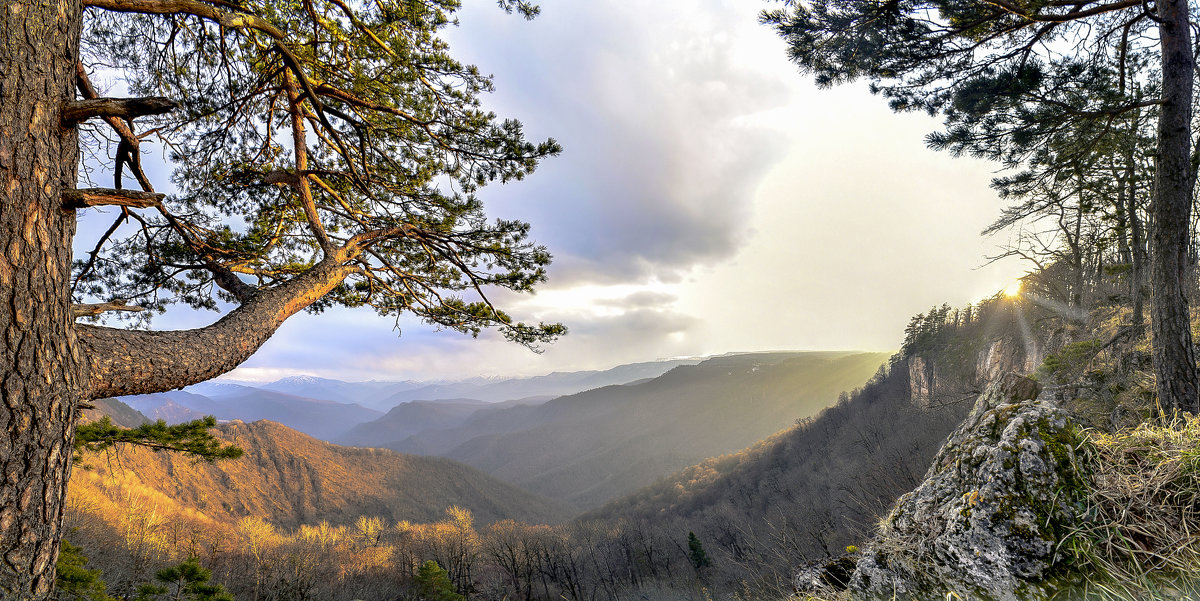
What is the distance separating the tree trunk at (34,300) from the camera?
1.74m

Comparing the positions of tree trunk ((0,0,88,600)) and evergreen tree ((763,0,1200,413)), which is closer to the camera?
tree trunk ((0,0,88,600))

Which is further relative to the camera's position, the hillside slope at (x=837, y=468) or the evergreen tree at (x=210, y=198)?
the hillside slope at (x=837, y=468)

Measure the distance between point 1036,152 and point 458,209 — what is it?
965cm

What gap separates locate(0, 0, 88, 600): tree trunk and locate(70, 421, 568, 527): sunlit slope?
9120 centimetres

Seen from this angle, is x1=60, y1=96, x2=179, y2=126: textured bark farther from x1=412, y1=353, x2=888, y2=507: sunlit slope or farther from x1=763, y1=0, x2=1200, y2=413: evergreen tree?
x1=412, y1=353, x2=888, y2=507: sunlit slope

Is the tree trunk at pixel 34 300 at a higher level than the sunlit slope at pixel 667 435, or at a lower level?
higher

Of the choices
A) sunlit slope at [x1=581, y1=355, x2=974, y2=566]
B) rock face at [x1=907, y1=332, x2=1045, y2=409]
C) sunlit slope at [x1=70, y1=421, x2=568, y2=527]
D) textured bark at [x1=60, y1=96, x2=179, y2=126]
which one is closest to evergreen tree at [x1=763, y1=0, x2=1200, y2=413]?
textured bark at [x1=60, y1=96, x2=179, y2=126]

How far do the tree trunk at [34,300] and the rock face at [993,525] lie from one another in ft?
13.9

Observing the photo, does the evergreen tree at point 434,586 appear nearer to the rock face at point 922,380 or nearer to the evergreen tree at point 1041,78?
the evergreen tree at point 1041,78

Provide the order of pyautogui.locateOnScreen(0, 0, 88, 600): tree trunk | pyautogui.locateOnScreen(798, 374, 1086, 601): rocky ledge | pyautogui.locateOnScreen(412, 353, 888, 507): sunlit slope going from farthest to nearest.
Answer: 1. pyautogui.locateOnScreen(412, 353, 888, 507): sunlit slope
2. pyautogui.locateOnScreen(798, 374, 1086, 601): rocky ledge
3. pyautogui.locateOnScreen(0, 0, 88, 600): tree trunk

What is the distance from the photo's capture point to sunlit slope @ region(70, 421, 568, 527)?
71188mm

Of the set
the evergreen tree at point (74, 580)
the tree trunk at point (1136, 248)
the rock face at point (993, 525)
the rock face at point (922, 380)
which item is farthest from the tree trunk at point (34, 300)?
Result: the rock face at point (922, 380)

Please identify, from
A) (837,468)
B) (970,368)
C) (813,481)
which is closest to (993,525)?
(970,368)

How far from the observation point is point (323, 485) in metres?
88.0
